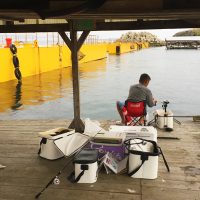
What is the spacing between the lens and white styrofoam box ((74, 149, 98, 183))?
217 inches

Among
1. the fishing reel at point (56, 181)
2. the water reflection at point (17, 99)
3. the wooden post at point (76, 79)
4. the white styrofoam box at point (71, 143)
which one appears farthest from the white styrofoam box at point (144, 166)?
the water reflection at point (17, 99)

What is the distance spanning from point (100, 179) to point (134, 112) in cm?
277

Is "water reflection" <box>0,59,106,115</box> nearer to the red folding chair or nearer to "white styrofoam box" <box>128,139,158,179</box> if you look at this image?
the red folding chair

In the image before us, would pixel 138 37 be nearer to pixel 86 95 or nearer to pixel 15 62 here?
pixel 15 62

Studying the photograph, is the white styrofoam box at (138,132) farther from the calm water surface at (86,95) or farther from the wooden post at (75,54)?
the calm water surface at (86,95)

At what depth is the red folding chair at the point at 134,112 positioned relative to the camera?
818 cm

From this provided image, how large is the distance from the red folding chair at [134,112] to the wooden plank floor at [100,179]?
710mm

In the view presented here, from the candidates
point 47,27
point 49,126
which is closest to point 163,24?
point 47,27

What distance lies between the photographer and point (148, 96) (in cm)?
816

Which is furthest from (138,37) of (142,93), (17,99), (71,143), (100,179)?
(100,179)

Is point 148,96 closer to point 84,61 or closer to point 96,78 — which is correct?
point 96,78

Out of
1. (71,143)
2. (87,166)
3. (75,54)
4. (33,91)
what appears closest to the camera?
(87,166)

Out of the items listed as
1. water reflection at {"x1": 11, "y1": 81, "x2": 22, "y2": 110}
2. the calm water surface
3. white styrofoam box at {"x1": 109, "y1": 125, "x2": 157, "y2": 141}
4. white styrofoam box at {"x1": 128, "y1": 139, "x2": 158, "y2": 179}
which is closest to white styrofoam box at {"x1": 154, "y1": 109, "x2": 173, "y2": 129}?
white styrofoam box at {"x1": 109, "y1": 125, "x2": 157, "y2": 141}

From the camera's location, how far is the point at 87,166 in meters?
5.54
